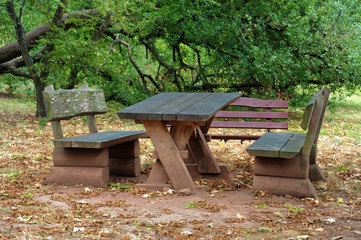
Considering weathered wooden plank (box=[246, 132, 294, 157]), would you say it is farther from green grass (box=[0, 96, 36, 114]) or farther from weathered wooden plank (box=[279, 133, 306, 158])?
green grass (box=[0, 96, 36, 114])

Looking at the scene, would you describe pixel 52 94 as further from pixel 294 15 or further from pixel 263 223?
pixel 294 15

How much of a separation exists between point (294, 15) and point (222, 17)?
1.82 meters

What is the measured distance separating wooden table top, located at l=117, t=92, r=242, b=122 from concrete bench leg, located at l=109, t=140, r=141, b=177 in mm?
719

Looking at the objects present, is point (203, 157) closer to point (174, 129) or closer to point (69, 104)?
point (174, 129)

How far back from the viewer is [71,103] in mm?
5543

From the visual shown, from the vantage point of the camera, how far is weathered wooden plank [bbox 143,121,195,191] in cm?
A: 475

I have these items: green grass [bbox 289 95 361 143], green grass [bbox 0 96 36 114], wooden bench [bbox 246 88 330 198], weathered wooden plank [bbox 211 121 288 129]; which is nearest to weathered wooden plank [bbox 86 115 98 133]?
weathered wooden plank [bbox 211 121 288 129]

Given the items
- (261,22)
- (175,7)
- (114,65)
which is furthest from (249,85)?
(114,65)

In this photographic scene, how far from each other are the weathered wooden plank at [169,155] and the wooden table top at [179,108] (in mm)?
225

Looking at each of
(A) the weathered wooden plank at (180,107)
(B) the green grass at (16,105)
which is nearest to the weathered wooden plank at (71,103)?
(A) the weathered wooden plank at (180,107)

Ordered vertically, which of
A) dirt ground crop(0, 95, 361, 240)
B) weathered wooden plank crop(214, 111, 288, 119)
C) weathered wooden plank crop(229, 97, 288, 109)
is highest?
weathered wooden plank crop(229, 97, 288, 109)

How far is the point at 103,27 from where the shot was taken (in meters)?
11.6

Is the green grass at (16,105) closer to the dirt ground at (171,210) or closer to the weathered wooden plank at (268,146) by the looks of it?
the dirt ground at (171,210)

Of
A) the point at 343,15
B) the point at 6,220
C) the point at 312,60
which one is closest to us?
the point at 6,220
